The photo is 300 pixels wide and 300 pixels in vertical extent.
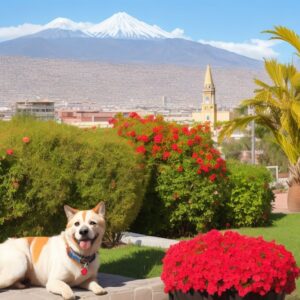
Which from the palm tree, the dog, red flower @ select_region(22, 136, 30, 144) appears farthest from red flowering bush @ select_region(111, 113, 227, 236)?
the palm tree

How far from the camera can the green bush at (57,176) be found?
7203 millimetres

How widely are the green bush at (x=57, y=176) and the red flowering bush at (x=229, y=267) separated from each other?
2.05 m

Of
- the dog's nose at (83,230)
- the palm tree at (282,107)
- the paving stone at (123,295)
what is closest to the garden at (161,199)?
the paving stone at (123,295)


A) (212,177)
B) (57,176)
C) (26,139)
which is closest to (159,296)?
(57,176)

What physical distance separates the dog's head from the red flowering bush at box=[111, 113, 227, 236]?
17.8 feet

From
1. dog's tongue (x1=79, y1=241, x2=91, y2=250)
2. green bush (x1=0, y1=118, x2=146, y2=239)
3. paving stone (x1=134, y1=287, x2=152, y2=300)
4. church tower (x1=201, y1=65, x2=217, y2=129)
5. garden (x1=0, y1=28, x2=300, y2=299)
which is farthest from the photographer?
church tower (x1=201, y1=65, x2=217, y2=129)

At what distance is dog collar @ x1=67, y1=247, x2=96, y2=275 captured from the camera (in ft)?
19.4

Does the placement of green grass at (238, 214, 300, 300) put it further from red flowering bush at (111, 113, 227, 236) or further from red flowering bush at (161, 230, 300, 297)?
red flowering bush at (161, 230, 300, 297)

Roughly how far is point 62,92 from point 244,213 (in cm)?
17031

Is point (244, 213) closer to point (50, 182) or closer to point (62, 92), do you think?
A: point (50, 182)

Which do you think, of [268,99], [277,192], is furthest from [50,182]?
[277,192]

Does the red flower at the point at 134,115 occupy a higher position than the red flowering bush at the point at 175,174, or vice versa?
the red flower at the point at 134,115

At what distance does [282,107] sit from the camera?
1827cm

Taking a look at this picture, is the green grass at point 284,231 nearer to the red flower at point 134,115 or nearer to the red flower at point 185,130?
the red flower at point 185,130
